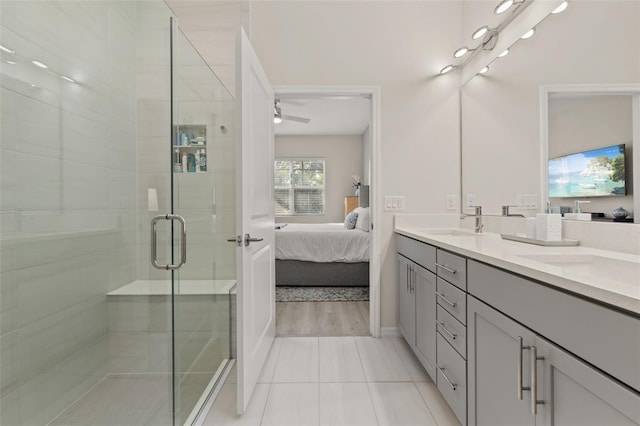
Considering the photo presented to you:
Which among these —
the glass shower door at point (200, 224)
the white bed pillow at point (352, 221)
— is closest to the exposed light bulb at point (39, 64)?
the glass shower door at point (200, 224)

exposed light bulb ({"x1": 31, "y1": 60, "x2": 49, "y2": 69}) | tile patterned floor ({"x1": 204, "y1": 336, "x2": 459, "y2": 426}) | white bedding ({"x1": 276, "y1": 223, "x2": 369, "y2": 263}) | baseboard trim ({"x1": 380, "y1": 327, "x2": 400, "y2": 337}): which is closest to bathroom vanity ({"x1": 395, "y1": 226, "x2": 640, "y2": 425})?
tile patterned floor ({"x1": 204, "y1": 336, "x2": 459, "y2": 426})

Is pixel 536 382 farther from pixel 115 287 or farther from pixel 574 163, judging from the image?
pixel 115 287

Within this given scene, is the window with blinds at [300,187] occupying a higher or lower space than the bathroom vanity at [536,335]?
higher

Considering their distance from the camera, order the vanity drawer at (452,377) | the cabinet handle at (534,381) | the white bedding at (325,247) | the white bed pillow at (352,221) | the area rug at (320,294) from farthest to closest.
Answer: the white bed pillow at (352,221), the white bedding at (325,247), the area rug at (320,294), the vanity drawer at (452,377), the cabinet handle at (534,381)

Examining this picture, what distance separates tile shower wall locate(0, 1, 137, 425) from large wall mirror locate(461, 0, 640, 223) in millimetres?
2193

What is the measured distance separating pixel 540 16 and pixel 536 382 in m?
1.92

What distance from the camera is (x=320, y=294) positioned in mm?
3834

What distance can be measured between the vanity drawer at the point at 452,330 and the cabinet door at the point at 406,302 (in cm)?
46

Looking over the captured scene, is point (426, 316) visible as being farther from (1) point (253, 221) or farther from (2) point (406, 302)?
(1) point (253, 221)

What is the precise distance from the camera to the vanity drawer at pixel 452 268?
1.40 m

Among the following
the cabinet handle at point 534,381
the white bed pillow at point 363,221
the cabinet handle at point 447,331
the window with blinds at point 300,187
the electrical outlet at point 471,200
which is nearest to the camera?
the cabinet handle at point 534,381

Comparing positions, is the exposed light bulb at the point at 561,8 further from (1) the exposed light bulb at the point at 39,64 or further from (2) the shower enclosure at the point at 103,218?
(1) the exposed light bulb at the point at 39,64

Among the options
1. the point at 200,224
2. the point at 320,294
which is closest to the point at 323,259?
the point at 320,294

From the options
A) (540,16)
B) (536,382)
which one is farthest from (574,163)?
(536,382)
